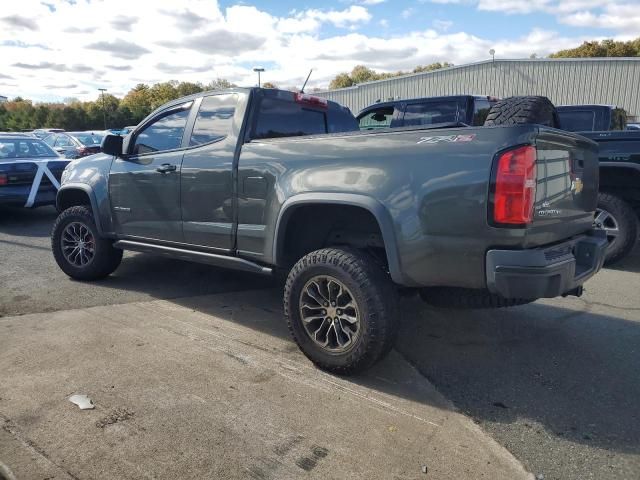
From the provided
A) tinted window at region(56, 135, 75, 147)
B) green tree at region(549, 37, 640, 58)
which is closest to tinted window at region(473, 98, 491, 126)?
tinted window at region(56, 135, 75, 147)

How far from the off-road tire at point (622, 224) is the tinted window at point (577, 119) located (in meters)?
2.04

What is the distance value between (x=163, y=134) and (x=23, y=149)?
6804 mm

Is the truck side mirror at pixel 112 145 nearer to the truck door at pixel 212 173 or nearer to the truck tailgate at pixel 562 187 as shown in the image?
the truck door at pixel 212 173

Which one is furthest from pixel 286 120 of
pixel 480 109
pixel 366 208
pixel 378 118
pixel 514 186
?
pixel 378 118

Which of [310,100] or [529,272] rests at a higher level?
[310,100]

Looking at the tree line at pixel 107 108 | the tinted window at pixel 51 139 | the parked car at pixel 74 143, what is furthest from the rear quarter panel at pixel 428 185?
the tree line at pixel 107 108

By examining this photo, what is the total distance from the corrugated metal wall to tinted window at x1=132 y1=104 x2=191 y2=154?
28640mm

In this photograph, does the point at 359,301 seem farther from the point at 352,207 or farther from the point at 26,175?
the point at 26,175

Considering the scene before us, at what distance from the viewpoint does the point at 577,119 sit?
7625 mm

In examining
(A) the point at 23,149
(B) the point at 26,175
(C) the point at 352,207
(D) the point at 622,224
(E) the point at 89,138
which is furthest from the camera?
(E) the point at 89,138

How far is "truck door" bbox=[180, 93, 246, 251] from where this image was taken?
13.0 ft

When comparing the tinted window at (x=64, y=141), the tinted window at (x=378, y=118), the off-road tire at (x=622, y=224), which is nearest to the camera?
the off-road tire at (x=622, y=224)

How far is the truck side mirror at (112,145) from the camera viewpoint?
479 centimetres

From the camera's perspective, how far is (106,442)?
260cm
